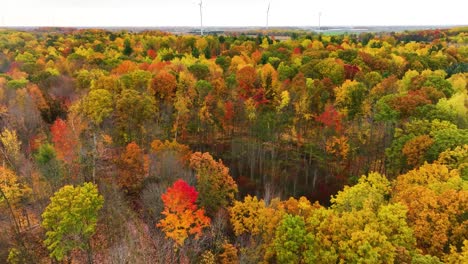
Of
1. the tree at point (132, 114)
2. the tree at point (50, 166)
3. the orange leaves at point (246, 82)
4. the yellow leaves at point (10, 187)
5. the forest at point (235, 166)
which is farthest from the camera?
the orange leaves at point (246, 82)

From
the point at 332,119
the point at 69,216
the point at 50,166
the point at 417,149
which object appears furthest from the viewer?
the point at 332,119

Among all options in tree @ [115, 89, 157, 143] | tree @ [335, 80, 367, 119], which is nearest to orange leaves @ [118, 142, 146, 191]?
tree @ [115, 89, 157, 143]

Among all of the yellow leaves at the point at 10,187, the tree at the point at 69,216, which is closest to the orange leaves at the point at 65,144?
the yellow leaves at the point at 10,187

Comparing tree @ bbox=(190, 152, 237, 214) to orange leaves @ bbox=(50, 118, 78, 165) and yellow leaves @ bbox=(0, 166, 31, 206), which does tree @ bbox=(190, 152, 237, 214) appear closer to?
orange leaves @ bbox=(50, 118, 78, 165)

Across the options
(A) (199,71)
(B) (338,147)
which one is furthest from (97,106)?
(B) (338,147)

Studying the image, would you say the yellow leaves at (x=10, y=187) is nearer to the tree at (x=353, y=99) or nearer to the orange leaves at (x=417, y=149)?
the orange leaves at (x=417, y=149)

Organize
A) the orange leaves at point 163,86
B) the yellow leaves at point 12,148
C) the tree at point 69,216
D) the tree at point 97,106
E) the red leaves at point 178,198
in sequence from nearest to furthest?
the tree at point 69,216 < the red leaves at point 178,198 < the yellow leaves at point 12,148 < the tree at point 97,106 < the orange leaves at point 163,86

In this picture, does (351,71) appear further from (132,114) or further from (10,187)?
(10,187)
